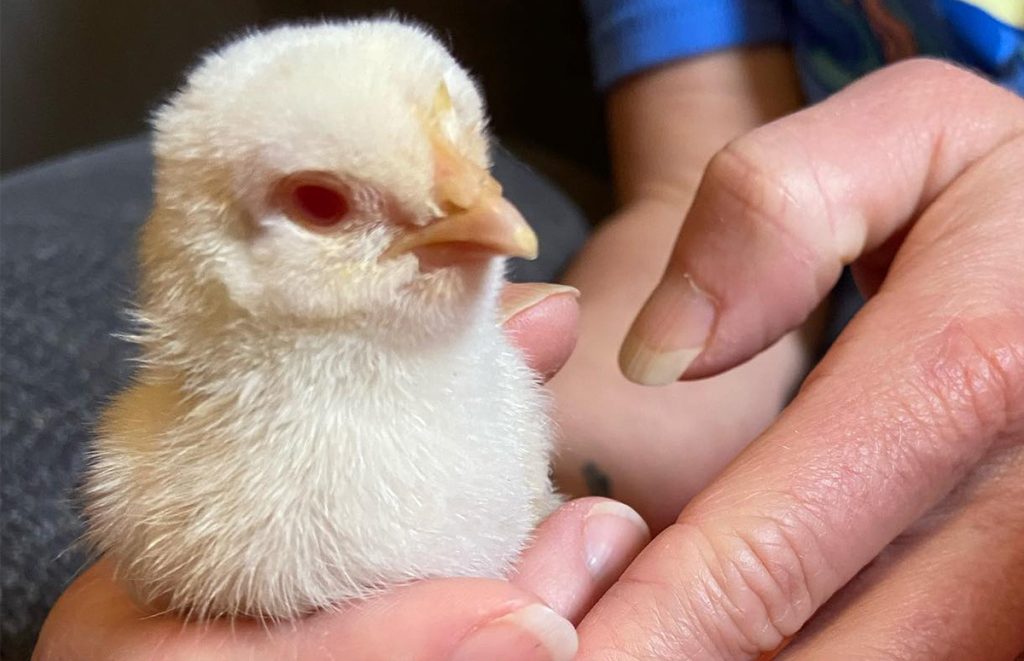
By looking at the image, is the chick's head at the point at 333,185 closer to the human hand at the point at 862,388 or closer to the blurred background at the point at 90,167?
the human hand at the point at 862,388

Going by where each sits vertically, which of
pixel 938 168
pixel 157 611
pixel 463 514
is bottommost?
pixel 157 611

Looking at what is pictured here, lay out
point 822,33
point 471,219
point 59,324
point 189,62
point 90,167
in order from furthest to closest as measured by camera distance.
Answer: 1. point 189,62
2. point 90,167
3. point 822,33
4. point 59,324
5. point 471,219

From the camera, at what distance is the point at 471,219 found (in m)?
0.47

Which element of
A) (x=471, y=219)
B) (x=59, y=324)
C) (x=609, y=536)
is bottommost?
(x=59, y=324)

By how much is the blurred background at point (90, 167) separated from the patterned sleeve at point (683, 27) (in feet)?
0.63

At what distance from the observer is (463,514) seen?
533mm

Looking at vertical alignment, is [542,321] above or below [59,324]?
above

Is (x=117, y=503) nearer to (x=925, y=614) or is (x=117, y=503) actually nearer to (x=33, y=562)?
(x=33, y=562)

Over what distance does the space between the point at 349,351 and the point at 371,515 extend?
0.08 m

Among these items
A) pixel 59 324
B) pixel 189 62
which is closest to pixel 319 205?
pixel 59 324

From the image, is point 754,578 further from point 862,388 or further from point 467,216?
point 467,216

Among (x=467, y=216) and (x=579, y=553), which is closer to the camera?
(x=467, y=216)

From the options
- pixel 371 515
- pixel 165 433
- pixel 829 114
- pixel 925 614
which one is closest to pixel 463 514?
pixel 371 515

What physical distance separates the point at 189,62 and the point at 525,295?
0.99 m
